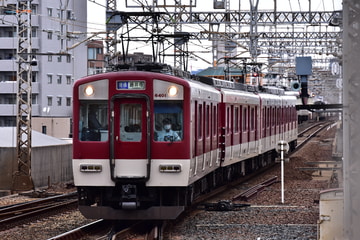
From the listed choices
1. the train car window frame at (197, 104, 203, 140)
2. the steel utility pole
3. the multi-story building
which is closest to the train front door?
the train car window frame at (197, 104, 203, 140)

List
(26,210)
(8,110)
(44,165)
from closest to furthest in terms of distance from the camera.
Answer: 1. (26,210)
2. (44,165)
3. (8,110)

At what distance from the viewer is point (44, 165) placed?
2297 cm

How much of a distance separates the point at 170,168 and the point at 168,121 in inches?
28.1

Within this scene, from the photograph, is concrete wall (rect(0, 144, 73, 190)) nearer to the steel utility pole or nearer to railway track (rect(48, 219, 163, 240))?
the steel utility pole

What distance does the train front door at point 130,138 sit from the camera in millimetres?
11586

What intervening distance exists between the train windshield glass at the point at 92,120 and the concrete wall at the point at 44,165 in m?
10.6

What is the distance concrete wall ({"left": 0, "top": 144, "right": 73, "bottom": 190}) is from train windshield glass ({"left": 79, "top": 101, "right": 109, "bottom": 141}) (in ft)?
34.8

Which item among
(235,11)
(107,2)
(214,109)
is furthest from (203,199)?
(235,11)

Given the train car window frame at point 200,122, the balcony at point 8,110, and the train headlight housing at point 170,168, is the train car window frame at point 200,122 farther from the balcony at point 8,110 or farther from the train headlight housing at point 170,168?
the balcony at point 8,110

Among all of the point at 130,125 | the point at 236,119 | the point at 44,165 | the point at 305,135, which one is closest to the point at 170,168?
the point at 130,125

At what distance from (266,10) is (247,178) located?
16.6 meters

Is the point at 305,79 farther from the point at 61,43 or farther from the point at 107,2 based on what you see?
the point at 61,43

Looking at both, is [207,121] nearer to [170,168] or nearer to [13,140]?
[170,168]

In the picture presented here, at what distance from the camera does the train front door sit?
38.0 ft
